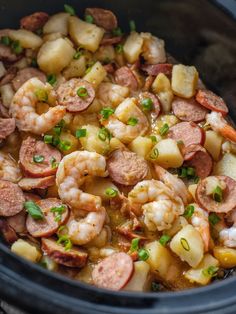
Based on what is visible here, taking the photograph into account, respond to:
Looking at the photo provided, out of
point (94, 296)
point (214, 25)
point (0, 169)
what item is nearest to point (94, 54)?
point (214, 25)

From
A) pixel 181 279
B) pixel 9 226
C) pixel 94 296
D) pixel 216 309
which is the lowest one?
pixel 9 226

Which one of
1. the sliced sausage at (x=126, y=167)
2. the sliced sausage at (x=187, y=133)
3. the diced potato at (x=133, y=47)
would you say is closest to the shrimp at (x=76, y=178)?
the sliced sausage at (x=126, y=167)

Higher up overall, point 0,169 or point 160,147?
point 160,147

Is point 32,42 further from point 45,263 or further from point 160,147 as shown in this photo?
point 45,263

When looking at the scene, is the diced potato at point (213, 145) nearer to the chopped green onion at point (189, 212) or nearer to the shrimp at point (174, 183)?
the shrimp at point (174, 183)

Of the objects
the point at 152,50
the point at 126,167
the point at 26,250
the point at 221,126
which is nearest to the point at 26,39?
the point at 152,50

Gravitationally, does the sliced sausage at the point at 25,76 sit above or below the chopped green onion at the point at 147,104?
below

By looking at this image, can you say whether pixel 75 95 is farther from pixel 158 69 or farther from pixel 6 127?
pixel 158 69
